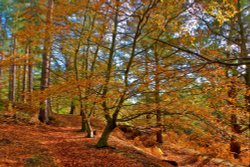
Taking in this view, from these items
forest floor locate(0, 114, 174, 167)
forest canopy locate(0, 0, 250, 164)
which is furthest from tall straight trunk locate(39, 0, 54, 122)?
forest floor locate(0, 114, 174, 167)

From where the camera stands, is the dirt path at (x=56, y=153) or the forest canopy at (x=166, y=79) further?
the dirt path at (x=56, y=153)

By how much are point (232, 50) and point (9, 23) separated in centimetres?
1759

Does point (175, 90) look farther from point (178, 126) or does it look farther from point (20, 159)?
point (20, 159)

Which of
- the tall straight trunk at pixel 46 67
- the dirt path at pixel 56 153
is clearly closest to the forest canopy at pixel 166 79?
the tall straight trunk at pixel 46 67

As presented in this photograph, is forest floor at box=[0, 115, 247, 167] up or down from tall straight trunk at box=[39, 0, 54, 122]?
down

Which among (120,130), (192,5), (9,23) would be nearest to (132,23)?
(192,5)

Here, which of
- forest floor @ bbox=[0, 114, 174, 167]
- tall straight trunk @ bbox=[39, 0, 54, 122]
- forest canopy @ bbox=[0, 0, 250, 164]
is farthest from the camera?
tall straight trunk @ bbox=[39, 0, 54, 122]

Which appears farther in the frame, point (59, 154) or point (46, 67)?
point (46, 67)

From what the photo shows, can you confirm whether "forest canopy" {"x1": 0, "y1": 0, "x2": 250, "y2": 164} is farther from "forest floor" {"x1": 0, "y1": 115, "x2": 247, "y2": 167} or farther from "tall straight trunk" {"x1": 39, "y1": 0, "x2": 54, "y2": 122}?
"forest floor" {"x1": 0, "y1": 115, "x2": 247, "y2": 167}

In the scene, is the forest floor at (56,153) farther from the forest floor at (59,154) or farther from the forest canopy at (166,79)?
the forest canopy at (166,79)

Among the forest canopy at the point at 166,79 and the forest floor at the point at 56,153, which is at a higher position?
the forest canopy at the point at 166,79

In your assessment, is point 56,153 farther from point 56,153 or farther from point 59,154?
point 59,154

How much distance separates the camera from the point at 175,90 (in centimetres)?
666

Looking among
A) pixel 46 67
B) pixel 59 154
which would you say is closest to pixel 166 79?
pixel 59 154
